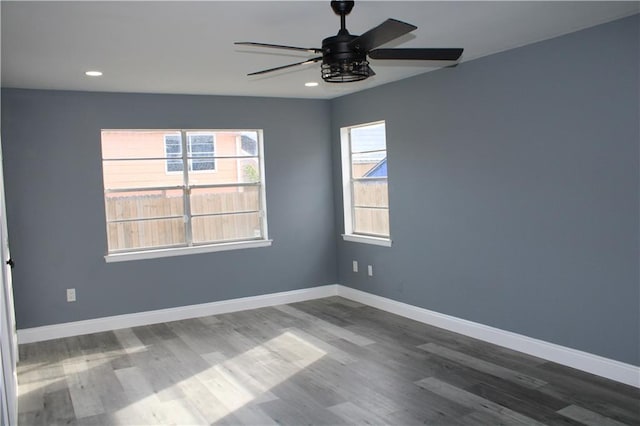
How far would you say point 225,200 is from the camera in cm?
630

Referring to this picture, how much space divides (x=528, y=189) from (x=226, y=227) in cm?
340

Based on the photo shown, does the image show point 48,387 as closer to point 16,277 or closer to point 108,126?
point 16,277

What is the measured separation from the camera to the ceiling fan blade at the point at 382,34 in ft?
7.61

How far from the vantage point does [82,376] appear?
4.29 m

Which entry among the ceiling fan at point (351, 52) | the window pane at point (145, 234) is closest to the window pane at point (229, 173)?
the window pane at point (145, 234)

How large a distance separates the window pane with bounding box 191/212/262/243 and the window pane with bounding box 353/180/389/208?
1.20 m

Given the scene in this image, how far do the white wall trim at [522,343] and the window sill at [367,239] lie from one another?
601mm

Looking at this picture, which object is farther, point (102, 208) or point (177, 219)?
point (177, 219)

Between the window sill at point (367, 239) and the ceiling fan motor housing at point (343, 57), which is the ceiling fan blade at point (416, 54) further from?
the window sill at point (367, 239)

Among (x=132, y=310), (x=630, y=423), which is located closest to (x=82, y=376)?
(x=132, y=310)

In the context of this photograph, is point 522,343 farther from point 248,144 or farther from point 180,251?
point 248,144

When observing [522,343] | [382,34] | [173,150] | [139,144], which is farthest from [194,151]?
[382,34]

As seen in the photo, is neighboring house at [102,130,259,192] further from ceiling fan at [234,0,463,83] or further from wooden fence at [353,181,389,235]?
ceiling fan at [234,0,463,83]

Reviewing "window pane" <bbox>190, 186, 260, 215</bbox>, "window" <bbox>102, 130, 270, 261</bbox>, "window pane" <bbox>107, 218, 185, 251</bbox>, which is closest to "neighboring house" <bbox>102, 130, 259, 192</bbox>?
"window" <bbox>102, 130, 270, 261</bbox>
